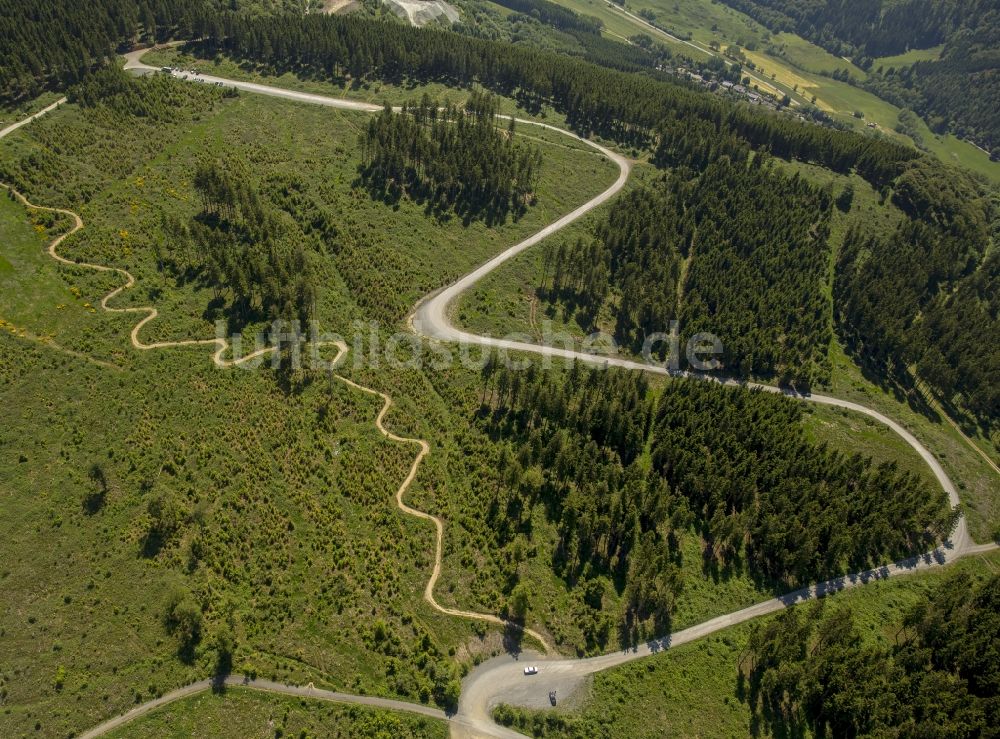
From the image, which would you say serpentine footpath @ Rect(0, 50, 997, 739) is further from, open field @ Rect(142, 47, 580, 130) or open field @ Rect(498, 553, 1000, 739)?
open field @ Rect(142, 47, 580, 130)

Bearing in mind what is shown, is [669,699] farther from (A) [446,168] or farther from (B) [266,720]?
(A) [446,168]

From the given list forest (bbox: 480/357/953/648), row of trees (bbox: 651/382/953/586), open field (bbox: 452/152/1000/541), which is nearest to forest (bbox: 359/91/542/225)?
open field (bbox: 452/152/1000/541)

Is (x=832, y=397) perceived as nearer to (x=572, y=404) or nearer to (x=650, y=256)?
(x=650, y=256)

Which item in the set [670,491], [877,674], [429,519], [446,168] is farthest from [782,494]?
[446,168]

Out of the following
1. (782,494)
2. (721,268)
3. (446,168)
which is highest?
(446,168)

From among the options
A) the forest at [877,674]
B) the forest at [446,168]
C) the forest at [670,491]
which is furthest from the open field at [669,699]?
the forest at [446,168]

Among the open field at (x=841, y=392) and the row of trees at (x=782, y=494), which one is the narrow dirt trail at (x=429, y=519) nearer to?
the open field at (x=841, y=392)
